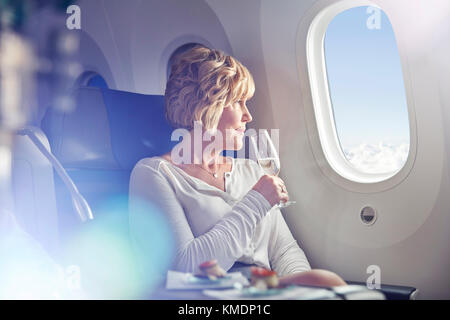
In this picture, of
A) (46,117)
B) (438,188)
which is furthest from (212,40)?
(438,188)

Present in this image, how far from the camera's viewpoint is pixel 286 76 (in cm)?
222

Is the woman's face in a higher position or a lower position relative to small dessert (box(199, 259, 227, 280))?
higher

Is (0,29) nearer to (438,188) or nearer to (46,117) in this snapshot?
(46,117)

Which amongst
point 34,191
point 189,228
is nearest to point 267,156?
point 189,228

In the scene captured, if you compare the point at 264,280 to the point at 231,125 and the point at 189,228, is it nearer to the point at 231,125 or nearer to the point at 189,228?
the point at 189,228

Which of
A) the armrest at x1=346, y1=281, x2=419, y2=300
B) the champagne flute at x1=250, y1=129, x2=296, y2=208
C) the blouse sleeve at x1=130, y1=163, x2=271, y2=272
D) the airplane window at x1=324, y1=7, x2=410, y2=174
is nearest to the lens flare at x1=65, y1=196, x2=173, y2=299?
the blouse sleeve at x1=130, y1=163, x2=271, y2=272

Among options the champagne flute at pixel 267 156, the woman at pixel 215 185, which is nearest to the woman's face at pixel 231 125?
the woman at pixel 215 185

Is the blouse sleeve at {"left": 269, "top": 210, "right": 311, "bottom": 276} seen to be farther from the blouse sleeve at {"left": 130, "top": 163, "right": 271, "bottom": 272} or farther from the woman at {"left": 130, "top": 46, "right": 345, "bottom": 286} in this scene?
the blouse sleeve at {"left": 130, "top": 163, "right": 271, "bottom": 272}

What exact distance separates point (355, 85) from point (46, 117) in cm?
126

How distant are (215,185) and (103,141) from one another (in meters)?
0.52

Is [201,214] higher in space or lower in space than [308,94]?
lower

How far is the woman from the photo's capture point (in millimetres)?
1565

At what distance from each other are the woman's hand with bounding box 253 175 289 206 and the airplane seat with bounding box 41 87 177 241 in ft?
1.71

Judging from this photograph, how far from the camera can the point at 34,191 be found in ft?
5.80
